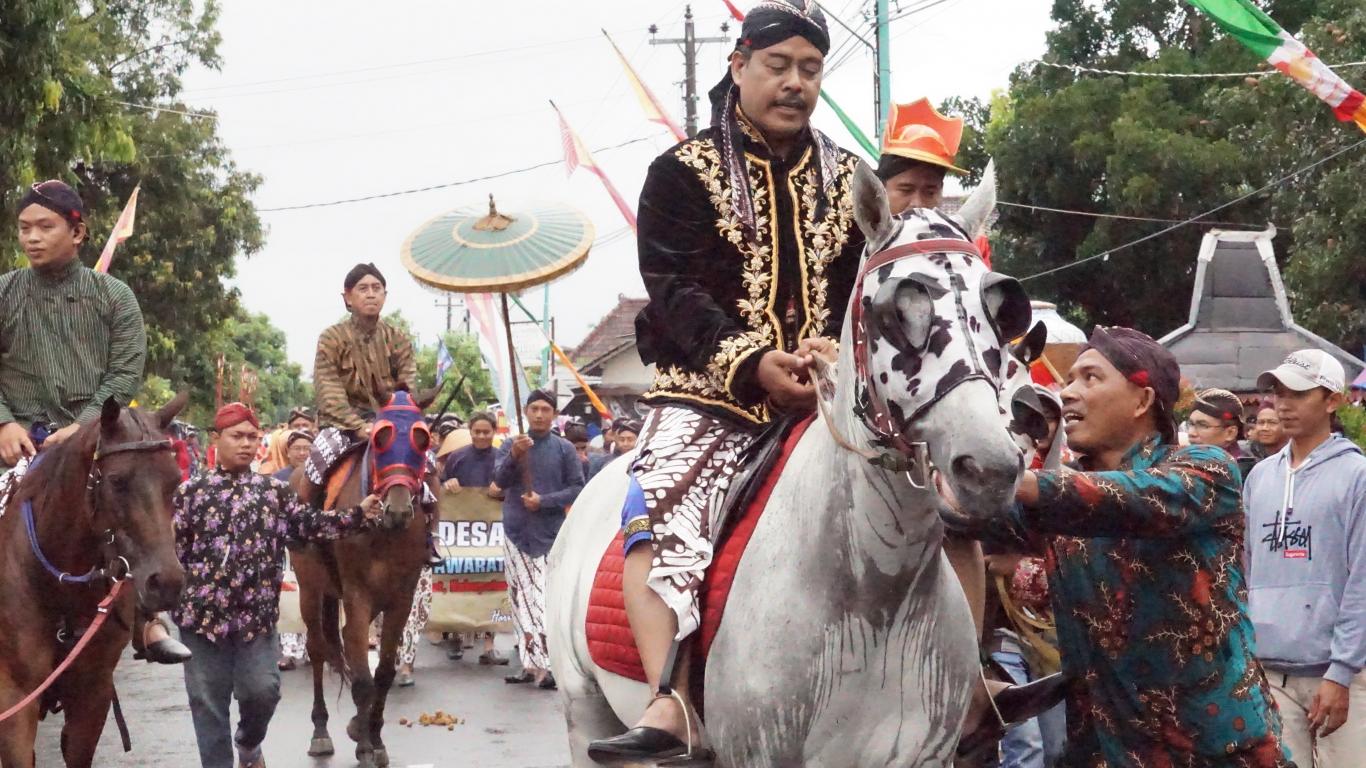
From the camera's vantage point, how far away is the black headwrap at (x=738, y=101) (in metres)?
4.71

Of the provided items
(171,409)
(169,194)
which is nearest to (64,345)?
(171,409)

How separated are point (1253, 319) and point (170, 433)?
19.0m

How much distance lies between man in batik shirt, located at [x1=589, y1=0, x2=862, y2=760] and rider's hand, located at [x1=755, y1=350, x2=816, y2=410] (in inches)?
5.9

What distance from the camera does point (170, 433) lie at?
7.52 metres

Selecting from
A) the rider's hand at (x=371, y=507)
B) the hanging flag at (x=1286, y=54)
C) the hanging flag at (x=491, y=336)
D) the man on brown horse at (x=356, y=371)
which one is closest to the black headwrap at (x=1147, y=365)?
the hanging flag at (x=1286, y=54)

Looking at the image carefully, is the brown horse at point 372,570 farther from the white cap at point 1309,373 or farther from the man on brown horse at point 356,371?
the white cap at point 1309,373

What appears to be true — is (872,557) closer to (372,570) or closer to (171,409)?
(171,409)

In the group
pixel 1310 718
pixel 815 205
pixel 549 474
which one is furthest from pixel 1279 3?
pixel 815 205

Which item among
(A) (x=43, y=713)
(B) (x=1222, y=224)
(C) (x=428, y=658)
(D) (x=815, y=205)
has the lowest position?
(C) (x=428, y=658)

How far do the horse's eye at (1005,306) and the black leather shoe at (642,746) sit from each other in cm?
136

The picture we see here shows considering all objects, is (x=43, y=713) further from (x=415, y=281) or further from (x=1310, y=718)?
(x=1310, y=718)

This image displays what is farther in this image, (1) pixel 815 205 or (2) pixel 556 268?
(2) pixel 556 268

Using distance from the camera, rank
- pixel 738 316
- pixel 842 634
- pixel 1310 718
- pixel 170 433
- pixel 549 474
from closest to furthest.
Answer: pixel 842 634 < pixel 738 316 < pixel 1310 718 < pixel 170 433 < pixel 549 474

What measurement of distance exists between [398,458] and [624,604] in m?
6.57
